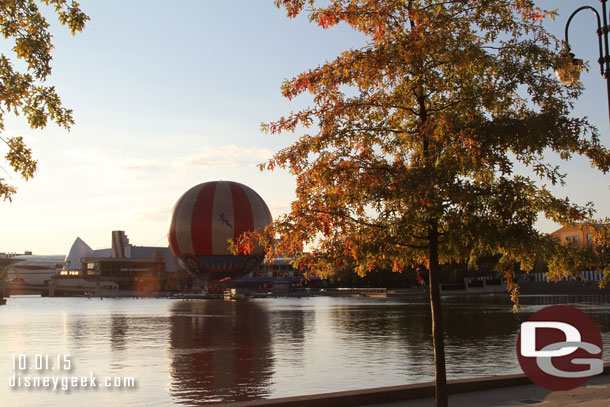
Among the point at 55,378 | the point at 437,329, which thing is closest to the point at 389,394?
the point at 437,329

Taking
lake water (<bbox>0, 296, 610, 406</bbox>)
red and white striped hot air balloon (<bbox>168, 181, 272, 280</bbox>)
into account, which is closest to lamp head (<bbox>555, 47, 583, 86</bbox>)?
lake water (<bbox>0, 296, 610, 406</bbox>)

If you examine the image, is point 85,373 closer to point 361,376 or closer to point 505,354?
point 361,376

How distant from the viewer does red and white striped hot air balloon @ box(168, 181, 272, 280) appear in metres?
98.8

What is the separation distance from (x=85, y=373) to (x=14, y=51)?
1486 centimetres

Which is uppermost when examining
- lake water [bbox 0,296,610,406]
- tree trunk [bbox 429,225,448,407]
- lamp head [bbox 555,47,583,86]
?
lamp head [bbox 555,47,583,86]

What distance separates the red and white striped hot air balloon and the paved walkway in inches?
3293

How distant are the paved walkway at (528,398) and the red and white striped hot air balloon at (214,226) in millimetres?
83654

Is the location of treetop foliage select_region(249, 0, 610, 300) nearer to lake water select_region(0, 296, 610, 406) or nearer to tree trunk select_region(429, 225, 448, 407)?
tree trunk select_region(429, 225, 448, 407)

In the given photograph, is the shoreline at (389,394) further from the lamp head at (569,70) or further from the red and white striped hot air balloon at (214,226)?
the red and white striped hot air balloon at (214,226)

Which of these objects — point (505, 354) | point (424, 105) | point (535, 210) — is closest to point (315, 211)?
point (424, 105)

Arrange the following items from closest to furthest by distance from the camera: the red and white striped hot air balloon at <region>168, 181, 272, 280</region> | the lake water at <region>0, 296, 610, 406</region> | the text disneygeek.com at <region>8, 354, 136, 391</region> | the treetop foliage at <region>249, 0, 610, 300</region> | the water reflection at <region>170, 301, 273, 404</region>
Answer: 1. the treetop foliage at <region>249, 0, 610, 300</region>
2. the water reflection at <region>170, 301, 273, 404</region>
3. the lake water at <region>0, 296, 610, 406</region>
4. the text disneygeek.com at <region>8, 354, 136, 391</region>
5. the red and white striped hot air balloon at <region>168, 181, 272, 280</region>

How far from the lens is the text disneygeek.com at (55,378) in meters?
20.1

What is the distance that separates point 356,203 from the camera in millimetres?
11477

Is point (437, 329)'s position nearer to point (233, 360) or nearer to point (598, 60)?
point (598, 60)
